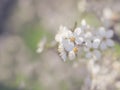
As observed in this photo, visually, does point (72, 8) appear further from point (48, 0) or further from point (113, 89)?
point (113, 89)

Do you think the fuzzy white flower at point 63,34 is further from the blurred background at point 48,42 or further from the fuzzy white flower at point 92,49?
the blurred background at point 48,42

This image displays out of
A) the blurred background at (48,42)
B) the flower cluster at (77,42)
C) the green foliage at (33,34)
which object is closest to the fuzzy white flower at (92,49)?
the flower cluster at (77,42)

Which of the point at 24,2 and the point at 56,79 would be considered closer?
the point at 56,79

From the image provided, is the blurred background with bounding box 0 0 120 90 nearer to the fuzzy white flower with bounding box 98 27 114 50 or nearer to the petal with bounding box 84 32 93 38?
the fuzzy white flower with bounding box 98 27 114 50

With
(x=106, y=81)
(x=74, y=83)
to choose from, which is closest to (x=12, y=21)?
(x=74, y=83)

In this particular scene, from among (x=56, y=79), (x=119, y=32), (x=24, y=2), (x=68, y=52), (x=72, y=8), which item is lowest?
(x=68, y=52)

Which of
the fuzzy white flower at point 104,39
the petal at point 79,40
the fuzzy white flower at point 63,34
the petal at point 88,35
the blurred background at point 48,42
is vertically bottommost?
the petal at point 79,40

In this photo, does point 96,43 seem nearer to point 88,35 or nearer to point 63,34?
point 88,35

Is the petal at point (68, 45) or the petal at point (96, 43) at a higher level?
the petal at point (96, 43)

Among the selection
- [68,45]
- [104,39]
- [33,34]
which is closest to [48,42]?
[104,39]
